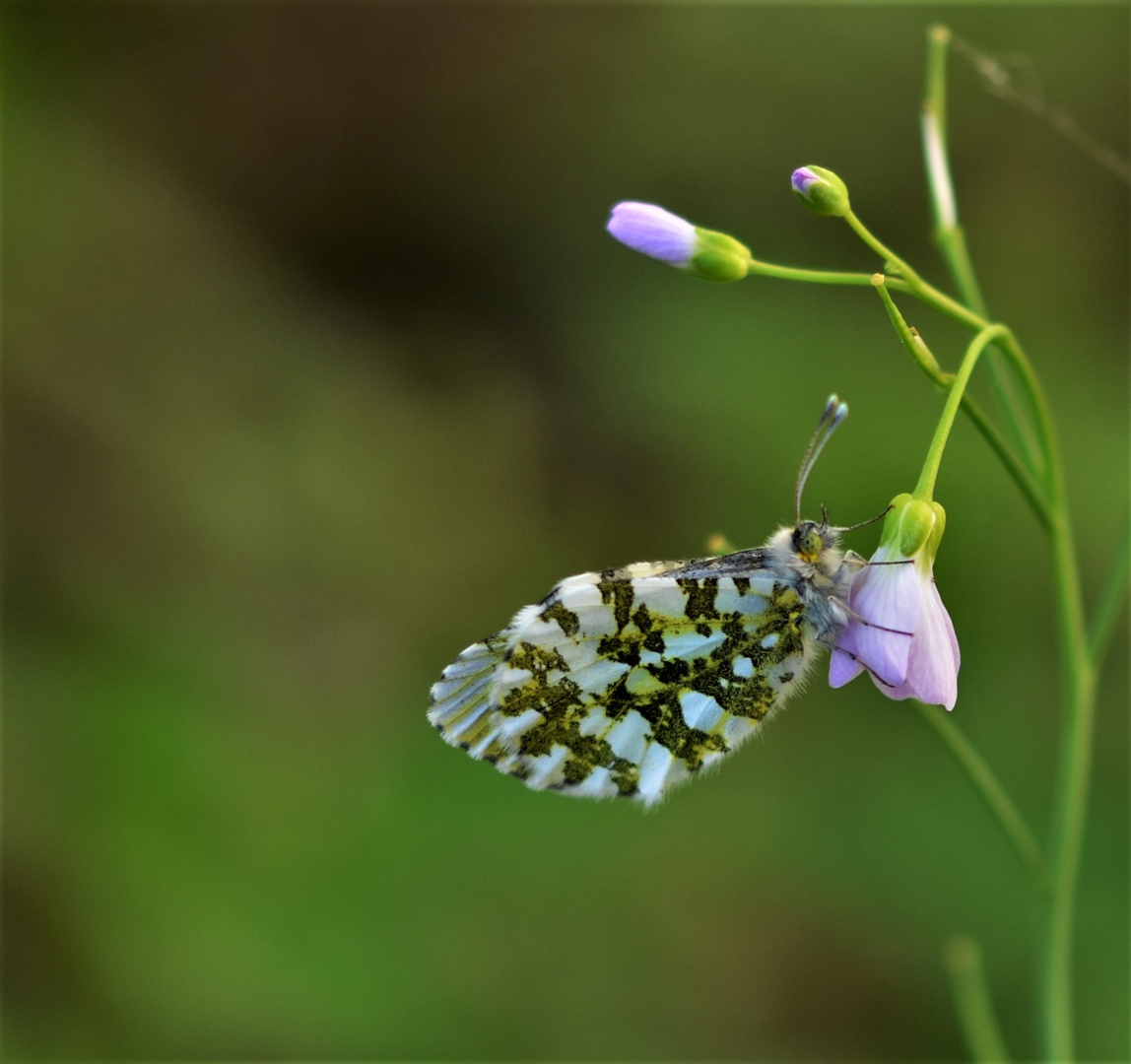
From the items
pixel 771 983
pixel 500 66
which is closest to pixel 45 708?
pixel 771 983

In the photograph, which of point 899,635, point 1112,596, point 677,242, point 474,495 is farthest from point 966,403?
point 474,495

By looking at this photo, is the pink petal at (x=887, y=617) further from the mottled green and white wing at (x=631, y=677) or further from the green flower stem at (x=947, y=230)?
the green flower stem at (x=947, y=230)

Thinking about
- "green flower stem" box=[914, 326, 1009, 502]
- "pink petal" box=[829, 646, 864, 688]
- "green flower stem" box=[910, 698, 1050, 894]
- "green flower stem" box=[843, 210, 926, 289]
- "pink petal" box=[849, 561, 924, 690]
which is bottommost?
"green flower stem" box=[910, 698, 1050, 894]

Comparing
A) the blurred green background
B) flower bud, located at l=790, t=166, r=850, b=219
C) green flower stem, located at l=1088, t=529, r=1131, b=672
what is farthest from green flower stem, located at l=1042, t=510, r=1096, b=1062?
the blurred green background

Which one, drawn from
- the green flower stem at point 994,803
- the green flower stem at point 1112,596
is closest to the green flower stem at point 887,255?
the green flower stem at point 1112,596

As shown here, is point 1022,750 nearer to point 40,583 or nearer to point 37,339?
Answer: point 40,583

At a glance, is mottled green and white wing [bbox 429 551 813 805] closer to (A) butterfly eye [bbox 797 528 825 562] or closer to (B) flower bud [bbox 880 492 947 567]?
(A) butterfly eye [bbox 797 528 825 562]

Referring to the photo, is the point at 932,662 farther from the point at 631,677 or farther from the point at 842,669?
the point at 631,677
